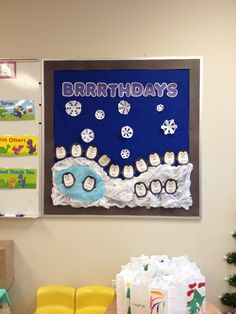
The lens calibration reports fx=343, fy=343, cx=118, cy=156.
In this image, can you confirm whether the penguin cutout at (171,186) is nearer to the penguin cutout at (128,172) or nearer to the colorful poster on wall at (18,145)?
the penguin cutout at (128,172)

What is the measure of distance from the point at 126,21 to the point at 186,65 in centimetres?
52

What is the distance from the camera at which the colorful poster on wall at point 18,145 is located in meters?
2.42

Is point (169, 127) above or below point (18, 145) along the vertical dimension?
above

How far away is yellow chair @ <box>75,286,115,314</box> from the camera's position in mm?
2316

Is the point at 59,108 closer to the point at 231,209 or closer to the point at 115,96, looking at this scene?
the point at 115,96

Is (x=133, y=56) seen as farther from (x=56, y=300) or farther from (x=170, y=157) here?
(x=56, y=300)

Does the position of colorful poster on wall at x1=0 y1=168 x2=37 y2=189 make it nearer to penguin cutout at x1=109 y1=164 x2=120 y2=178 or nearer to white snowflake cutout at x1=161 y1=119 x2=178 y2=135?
penguin cutout at x1=109 y1=164 x2=120 y2=178

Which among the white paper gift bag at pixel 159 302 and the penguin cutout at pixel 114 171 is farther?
the penguin cutout at pixel 114 171

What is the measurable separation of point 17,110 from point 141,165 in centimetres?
96

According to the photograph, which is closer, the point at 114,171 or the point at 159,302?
the point at 159,302

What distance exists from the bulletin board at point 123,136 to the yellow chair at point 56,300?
537 millimetres

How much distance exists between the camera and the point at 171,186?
Answer: 7.74 ft

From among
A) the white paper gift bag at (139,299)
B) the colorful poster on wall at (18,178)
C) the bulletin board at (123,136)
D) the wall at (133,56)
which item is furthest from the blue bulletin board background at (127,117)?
the white paper gift bag at (139,299)

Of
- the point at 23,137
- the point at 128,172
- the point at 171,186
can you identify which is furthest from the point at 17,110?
the point at 171,186
